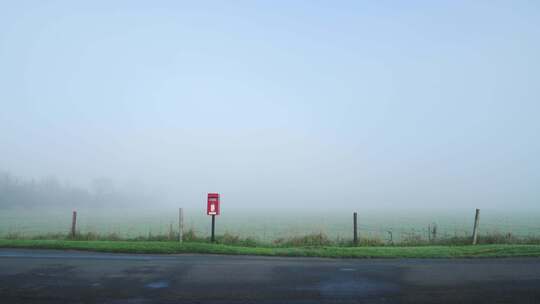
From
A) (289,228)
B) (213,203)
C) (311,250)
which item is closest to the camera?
(311,250)

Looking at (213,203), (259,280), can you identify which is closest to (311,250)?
(213,203)

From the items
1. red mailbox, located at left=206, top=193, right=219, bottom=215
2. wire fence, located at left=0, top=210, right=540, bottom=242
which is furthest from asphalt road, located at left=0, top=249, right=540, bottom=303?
wire fence, located at left=0, top=210, right=540, bottom=242

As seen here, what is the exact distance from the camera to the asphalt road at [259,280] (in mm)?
6855

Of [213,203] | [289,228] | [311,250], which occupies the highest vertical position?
[213,203]

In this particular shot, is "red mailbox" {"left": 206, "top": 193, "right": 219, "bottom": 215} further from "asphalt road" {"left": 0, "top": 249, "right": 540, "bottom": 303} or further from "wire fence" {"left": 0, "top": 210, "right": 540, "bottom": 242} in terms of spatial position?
"asphalt road" {"left": 0, "top": 249, "right": 540, "bottom": 303}

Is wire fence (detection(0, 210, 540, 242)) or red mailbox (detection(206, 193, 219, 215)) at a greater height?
red mailbox (detection(206, 193, 219, 215))

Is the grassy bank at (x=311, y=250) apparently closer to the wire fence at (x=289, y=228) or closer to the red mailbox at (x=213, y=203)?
the red mailbox at (x=213, y=203)

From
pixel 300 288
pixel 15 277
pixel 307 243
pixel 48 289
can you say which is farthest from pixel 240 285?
pixel 307 243

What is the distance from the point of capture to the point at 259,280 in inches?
328

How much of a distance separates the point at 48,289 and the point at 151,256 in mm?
5096

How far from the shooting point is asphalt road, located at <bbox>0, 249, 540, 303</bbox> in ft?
22.5

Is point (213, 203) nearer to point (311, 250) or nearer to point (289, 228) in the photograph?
point (311, 250)

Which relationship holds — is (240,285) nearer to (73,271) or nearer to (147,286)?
(147,286)

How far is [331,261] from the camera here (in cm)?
1172
